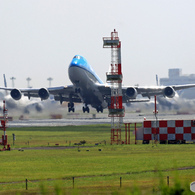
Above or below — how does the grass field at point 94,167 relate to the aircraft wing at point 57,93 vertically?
Result: below

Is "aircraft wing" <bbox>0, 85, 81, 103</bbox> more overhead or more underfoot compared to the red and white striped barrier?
more overhead

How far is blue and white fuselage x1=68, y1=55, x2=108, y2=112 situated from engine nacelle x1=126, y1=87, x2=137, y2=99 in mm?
5279

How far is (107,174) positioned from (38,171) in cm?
572

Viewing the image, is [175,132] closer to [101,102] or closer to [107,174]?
[107,174]

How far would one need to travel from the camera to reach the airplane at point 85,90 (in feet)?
313

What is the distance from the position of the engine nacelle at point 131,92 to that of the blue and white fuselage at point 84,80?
5.28 meters

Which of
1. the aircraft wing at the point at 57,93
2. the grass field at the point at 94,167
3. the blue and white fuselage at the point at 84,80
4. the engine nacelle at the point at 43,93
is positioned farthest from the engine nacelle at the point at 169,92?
the grass field at the point at 94,167

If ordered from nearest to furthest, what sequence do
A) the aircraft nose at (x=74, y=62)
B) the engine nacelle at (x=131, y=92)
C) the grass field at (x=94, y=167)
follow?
the grass field at (x=94, y=167)
the aircraft nose at (x=74, y=62)
the engine nacelle at (x=131, y=92)

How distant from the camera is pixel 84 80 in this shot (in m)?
96.1

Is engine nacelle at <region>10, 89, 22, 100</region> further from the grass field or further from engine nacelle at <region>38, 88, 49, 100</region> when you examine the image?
the grass field

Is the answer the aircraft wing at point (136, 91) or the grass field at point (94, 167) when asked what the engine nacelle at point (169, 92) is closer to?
the aircraft wing at point (136, 91)

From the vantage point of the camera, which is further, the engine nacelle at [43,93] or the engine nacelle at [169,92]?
the engine nacelle at [43,93]

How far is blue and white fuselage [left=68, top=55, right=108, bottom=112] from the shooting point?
94812mm

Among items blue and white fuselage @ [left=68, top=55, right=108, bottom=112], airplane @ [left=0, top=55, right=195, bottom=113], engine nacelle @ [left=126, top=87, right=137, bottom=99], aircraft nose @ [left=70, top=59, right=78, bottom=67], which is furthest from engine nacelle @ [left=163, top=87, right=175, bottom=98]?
aircraft nose @ [left=70, top=59, right=78, bottom=67]
